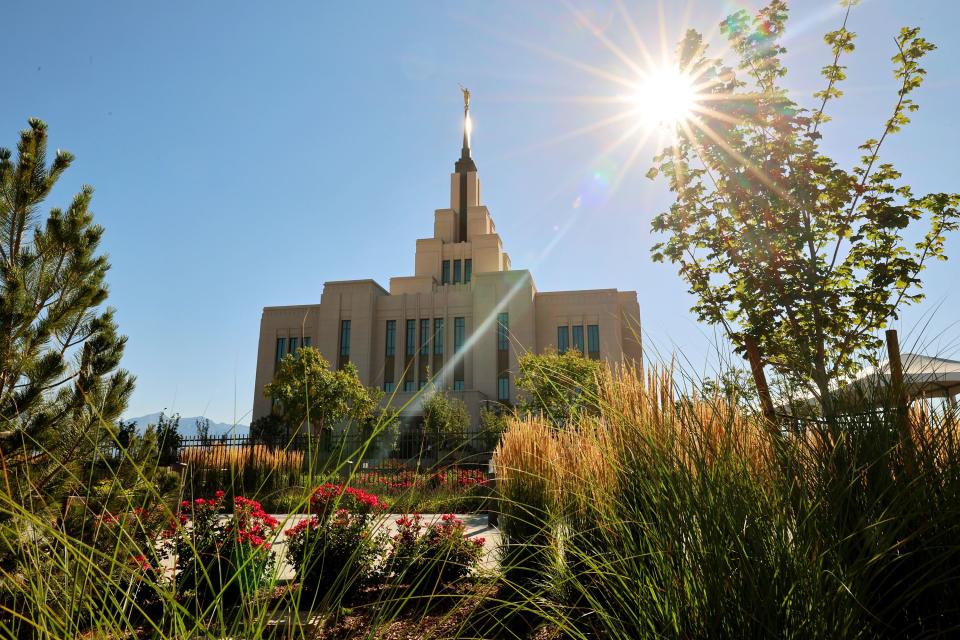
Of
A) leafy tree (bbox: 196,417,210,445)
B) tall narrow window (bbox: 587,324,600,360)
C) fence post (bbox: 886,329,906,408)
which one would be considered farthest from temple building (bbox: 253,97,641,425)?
fence post (bbox: 886,329,906,408)

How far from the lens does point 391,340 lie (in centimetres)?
4091

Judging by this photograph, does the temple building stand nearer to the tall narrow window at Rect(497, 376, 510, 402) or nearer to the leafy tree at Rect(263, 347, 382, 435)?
the tall narrow window at Rect(497, 376, 510, 402)

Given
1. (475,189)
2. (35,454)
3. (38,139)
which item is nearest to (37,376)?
(35,454)

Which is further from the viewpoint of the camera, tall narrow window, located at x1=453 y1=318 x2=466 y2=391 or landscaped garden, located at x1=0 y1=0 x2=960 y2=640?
tall narrow window, located at x1=453 y1=318 x2=466 y2=391

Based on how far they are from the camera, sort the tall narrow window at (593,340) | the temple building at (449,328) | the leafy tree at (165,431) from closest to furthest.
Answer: the leafy tree at (165,431)
the temple building at (449,328)
the tall narrow window at (593,340)

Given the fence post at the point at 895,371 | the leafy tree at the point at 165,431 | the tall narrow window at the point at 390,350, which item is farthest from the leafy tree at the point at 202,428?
the tall narrow window at the point at 390,350

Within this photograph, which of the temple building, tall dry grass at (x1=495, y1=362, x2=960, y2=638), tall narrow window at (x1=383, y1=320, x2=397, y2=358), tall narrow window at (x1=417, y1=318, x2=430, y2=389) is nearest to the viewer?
tall dry grass at (x1=495, y1=362, x2=960, y2=638)

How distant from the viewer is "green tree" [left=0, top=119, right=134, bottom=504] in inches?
135

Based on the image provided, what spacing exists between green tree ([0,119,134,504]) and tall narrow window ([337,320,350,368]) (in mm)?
37131

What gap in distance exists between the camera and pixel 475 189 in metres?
50.2

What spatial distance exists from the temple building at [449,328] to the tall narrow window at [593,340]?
0.07 m

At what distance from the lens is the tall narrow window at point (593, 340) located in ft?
125

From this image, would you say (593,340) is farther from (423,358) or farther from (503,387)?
(423,358)

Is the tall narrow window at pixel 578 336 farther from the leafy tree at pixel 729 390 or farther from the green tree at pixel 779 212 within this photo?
the leafy tree at pixel 729 390
